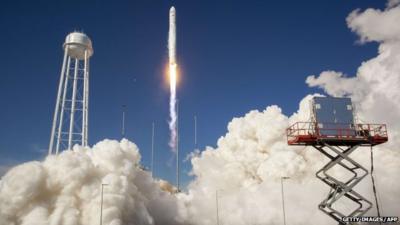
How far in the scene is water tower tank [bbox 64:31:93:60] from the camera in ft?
260

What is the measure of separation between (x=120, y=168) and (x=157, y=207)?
2066 cm

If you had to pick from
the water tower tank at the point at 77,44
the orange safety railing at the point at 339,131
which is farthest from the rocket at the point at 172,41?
the orange safety railing at the point at 339,131

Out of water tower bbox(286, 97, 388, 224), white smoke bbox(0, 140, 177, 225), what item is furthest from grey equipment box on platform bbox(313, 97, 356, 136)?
white smoke bbox(0, 140, 177, 225)

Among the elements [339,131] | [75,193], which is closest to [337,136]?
[339,131]

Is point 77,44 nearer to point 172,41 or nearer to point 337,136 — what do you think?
point 172,41

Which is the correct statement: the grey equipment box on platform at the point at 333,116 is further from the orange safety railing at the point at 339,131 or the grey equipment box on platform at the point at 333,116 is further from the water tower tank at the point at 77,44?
the water tower tank at the point at 77,44

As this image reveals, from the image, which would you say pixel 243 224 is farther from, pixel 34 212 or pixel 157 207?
pixel 34 212

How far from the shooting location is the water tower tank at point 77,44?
79.2 meters

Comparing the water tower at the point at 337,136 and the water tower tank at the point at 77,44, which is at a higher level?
the water tower tank at the point at 77,44

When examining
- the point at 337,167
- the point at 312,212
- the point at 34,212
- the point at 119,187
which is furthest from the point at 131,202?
the point at 337,167

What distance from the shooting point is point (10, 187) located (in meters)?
61.2

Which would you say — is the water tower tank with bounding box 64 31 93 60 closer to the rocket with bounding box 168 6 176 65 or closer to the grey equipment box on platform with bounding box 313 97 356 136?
the rocket with bounding box 168 6 176 65

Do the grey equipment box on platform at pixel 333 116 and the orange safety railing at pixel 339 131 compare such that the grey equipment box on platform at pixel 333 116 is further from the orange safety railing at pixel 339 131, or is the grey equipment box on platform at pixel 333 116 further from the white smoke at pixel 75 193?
the white smoke at pixel 75 193

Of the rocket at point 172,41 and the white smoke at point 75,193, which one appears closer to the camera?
the white smoke at point 75,193
